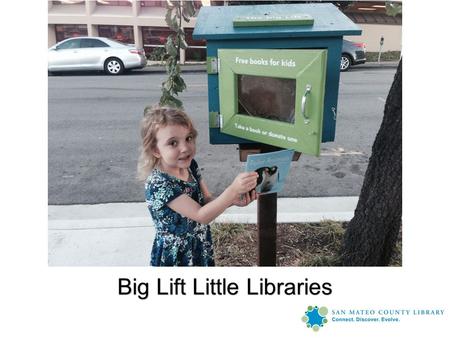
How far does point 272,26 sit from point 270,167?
0.57 m

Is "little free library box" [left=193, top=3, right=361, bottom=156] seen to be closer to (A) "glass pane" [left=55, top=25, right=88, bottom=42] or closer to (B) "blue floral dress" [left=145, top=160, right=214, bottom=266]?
(B) "blue floral dress" [left=145, top=160, right=214, bottom=266]

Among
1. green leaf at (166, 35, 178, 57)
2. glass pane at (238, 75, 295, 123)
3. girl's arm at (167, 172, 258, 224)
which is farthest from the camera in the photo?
green leaf at (166, 35, 178, 57)

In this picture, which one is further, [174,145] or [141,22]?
[141,22]

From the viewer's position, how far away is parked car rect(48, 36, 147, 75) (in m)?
2.72

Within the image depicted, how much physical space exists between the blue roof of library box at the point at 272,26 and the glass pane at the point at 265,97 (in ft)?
0.60

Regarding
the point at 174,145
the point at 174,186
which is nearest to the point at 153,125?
the point at 174,145

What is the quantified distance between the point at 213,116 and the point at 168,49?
351 mm

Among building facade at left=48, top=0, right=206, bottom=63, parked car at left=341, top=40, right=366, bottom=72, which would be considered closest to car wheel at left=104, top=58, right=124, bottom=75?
building facade at left=48, top=0, right=206, bottom=63

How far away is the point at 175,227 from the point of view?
1.76 meters

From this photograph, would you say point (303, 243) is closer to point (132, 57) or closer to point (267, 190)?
point (267, 190)

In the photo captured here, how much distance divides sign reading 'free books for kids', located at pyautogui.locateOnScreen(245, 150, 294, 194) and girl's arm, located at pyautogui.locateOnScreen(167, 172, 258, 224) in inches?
1.8

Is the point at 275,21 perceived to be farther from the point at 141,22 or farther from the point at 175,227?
the point at 141,22

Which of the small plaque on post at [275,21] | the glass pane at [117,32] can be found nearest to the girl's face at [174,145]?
the small plaque on post at [275,21]

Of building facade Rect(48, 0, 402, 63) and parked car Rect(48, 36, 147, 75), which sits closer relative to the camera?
building facade Rect(48, 0, 402, 63)
